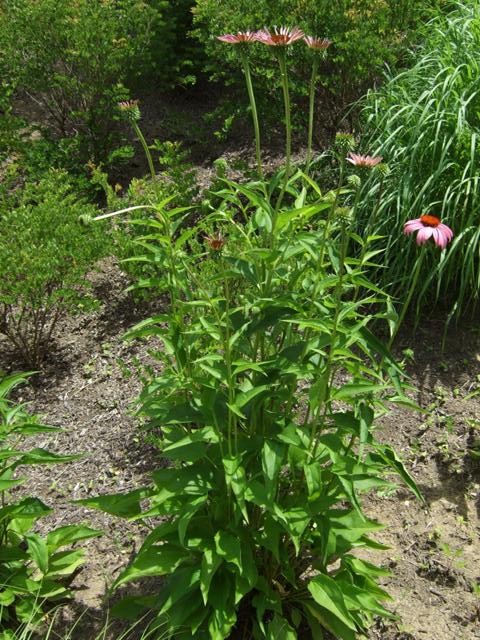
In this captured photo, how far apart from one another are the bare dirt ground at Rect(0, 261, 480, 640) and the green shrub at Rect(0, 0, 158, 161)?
1.77 m

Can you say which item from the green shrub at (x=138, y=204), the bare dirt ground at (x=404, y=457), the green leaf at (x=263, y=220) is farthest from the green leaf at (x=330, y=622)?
the green shrub at (x=138, y=204)

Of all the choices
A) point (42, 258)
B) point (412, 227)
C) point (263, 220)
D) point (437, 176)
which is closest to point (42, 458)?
point (263, 220)

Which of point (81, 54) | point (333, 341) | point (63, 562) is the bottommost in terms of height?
point (63, 562)

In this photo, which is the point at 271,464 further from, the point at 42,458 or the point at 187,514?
the point at 42,458

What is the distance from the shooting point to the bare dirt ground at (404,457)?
2.66m

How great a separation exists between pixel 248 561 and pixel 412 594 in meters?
0.84

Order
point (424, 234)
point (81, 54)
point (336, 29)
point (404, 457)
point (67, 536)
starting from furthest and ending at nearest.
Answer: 1. point (81, 54)
2. point (336, 29)
3. point (404, 457)
4. point (67, 536)
5. point (424, 234)

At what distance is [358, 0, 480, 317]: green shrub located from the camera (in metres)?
3.53

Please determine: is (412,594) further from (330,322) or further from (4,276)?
(4,276)

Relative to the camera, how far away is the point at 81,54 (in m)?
5.00

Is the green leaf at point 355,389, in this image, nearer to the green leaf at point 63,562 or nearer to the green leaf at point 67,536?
the green leaf at point 67,536

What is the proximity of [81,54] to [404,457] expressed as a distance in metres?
3.51

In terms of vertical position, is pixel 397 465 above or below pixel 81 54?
below

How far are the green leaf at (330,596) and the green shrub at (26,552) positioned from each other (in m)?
0.78
